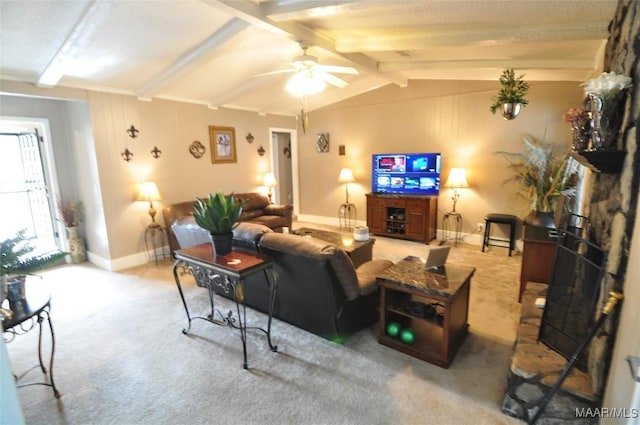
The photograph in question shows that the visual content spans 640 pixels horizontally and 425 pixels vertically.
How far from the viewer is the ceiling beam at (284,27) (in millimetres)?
2504

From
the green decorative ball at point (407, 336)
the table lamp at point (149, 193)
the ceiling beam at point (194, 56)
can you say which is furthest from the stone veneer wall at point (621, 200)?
the table lamp at point (149, 193)

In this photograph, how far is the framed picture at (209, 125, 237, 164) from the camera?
222 inches

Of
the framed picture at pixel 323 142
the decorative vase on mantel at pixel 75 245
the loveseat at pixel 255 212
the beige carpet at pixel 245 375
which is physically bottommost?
the beige carpet at pixel 245 375

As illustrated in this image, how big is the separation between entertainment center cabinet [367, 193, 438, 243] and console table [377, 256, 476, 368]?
2.78 metres

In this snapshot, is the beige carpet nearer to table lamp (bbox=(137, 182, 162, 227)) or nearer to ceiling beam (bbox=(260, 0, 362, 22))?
table lamp (bbox=(137, 182, 162, 227))

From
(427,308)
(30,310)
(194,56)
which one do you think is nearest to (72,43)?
(194,56)

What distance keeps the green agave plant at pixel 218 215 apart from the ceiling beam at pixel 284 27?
4.93 feet

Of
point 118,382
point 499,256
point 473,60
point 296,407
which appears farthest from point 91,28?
point 499,256

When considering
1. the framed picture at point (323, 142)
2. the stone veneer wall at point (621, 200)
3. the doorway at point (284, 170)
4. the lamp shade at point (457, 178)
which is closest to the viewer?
the stone veneer wall at point (621, 200)

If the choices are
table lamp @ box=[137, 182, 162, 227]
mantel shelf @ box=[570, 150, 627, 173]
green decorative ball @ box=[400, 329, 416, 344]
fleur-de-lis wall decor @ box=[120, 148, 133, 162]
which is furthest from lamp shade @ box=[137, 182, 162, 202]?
mantel shelf @ box=[570, 150, 627, 173]

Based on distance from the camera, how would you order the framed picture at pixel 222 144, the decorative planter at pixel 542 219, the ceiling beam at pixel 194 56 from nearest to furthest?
the ceiling beam at pixel 194 56
the decorative planter at pixel 542 219
the framed picture at pixel 222 144

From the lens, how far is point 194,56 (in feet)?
11.6

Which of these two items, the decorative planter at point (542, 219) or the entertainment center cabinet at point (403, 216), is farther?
the entertainment center cabinet at point (403, 216)

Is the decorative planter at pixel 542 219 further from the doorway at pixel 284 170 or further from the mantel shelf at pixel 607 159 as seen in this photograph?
the doorway at pixel 284 170
